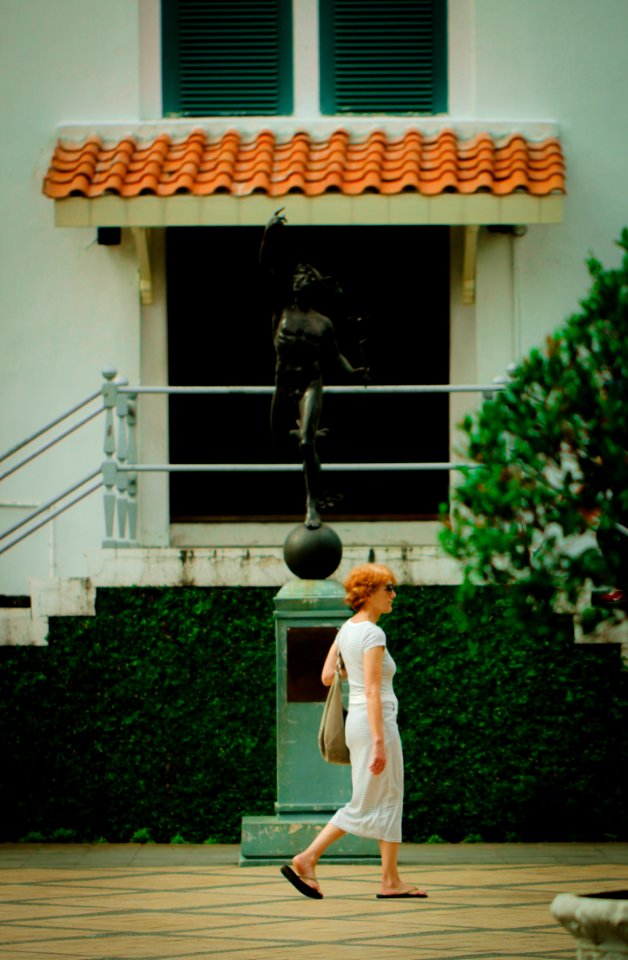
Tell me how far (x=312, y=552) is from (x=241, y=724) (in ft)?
4.80

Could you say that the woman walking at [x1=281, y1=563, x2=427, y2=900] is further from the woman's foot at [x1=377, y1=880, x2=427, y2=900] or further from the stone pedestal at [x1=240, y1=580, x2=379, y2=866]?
the stone pedestal at [x1=240, y1=580, x2=379, y2=866]

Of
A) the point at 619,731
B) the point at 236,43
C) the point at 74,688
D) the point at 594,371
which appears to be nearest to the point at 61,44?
the point at 236,43

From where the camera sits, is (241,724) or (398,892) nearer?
(398,892)

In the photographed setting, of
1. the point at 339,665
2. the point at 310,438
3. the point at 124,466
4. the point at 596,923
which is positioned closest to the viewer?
the point at 596,923

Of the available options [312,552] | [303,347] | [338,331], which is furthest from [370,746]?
[338,331]

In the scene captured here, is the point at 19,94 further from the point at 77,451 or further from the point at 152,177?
the point at 77,451

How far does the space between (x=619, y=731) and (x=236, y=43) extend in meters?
6.71

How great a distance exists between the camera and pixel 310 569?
975cm

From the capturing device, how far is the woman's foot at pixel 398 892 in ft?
26.5

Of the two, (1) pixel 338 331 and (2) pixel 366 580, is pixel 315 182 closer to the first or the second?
(1) pixel 338 331

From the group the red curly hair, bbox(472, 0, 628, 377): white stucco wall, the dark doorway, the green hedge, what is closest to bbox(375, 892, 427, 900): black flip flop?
the red curly hair

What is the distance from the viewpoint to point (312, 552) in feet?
31.9

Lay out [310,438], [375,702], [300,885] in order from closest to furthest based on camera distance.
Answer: [375,702], [300,885], [310,438]

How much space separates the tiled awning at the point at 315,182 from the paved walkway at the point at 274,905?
467cm
